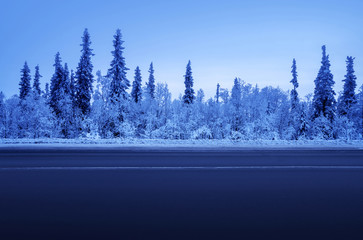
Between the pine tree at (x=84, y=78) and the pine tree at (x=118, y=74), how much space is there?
5.41 m

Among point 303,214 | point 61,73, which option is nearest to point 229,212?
point 303,214

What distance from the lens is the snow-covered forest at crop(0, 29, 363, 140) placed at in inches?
1198

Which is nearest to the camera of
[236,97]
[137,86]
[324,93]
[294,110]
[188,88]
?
[236,97]

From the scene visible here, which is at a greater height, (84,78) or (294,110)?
(84,78)

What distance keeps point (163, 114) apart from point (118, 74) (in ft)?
33.9

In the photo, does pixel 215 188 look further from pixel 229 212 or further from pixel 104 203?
pixel 104 203

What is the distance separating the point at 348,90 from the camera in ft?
127

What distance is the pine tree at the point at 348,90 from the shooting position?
38188 millimetres

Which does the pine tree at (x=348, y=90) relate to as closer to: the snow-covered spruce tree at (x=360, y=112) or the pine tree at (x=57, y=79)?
the snow-covered spruce tree at (x=360, y=112)

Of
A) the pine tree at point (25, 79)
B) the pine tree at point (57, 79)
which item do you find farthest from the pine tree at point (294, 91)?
the pine tree at point (25, 79)

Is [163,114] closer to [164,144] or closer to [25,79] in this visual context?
[164,144]

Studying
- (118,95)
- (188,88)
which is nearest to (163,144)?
(118,95)

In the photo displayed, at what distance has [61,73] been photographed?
130ft

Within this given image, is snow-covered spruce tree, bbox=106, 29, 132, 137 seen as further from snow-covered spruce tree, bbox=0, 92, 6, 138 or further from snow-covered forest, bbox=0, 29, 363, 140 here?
snow-covered spruce tree, bbox=0, 92, 6, 138
